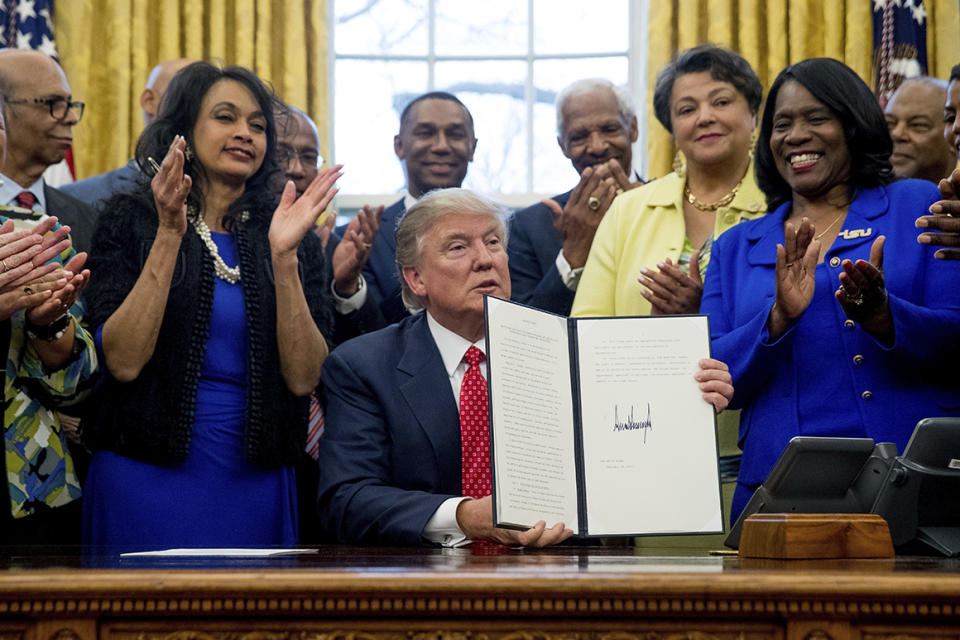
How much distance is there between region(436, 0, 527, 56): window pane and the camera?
248 inches

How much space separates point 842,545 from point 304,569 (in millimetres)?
951

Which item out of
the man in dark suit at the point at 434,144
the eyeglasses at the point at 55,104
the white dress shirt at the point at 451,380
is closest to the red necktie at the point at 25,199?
the eyeglasses at the point at 55,104

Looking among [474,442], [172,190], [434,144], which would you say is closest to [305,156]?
[434,144]

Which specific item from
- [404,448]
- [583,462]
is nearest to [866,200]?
[583,462]

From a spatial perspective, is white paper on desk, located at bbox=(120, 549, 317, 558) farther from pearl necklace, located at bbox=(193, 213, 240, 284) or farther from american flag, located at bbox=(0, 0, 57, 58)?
american flag, located at bbox=(0, 0, 57, 58)

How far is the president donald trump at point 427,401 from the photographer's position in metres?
2.42

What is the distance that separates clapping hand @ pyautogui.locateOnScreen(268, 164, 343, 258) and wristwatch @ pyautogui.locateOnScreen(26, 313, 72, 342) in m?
0.57

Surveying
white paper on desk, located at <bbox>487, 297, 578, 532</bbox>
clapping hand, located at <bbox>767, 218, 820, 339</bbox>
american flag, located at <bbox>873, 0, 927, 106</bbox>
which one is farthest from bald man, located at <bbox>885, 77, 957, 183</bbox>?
white paper on desk, located at <bbox>487, 297, 578, 532</bbox>

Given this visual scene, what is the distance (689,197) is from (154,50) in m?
3.40

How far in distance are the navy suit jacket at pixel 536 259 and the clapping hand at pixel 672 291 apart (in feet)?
1.60

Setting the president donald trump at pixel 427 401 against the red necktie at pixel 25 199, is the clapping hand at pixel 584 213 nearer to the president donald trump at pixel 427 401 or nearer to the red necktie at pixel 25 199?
the president donald trump at pixel 427 401

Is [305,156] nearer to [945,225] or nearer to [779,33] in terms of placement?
[945,225]

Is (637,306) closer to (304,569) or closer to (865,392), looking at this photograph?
(865,392)

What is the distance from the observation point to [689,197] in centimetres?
348
